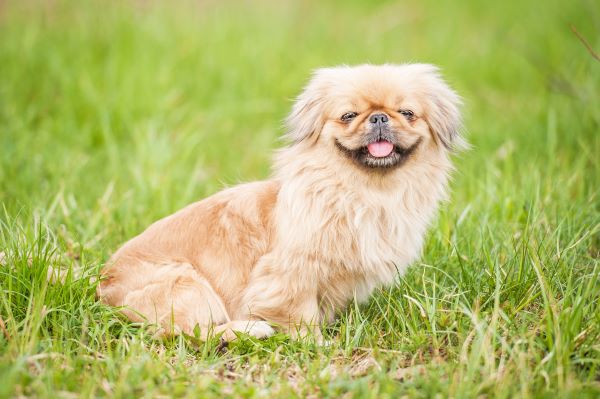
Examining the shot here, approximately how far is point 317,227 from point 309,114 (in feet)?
1.72

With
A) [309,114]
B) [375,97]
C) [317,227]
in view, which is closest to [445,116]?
[375,97]

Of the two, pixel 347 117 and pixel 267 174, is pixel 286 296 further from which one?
pixel 267 174

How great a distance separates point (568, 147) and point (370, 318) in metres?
2.55

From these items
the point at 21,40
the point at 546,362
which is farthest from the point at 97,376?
the point at 21,40

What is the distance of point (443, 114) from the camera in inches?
109

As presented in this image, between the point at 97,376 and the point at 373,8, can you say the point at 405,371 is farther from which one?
the point at 373,8

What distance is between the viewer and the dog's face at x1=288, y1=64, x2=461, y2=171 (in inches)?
101

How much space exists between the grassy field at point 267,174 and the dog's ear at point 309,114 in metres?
0.83

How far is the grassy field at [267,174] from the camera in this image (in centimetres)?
220

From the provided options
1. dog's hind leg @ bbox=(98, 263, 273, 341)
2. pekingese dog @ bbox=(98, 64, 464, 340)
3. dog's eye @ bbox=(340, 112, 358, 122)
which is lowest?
dog's hind leg @ bbox=(98, 263, 273, 341)

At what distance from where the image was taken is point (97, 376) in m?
2.12

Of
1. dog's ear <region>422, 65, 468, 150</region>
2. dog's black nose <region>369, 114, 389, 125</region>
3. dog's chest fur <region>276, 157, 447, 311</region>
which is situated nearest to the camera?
dog's black nose <region>369, 114, 389, 125</region>

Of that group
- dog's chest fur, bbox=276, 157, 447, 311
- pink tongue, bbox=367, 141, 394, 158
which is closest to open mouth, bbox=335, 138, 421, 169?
pink tongue, bbox=367, 141, 394, 158

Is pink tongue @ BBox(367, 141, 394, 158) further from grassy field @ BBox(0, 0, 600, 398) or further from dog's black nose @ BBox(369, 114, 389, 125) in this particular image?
grassy field @ BBox(0, 0, 600, 398)
